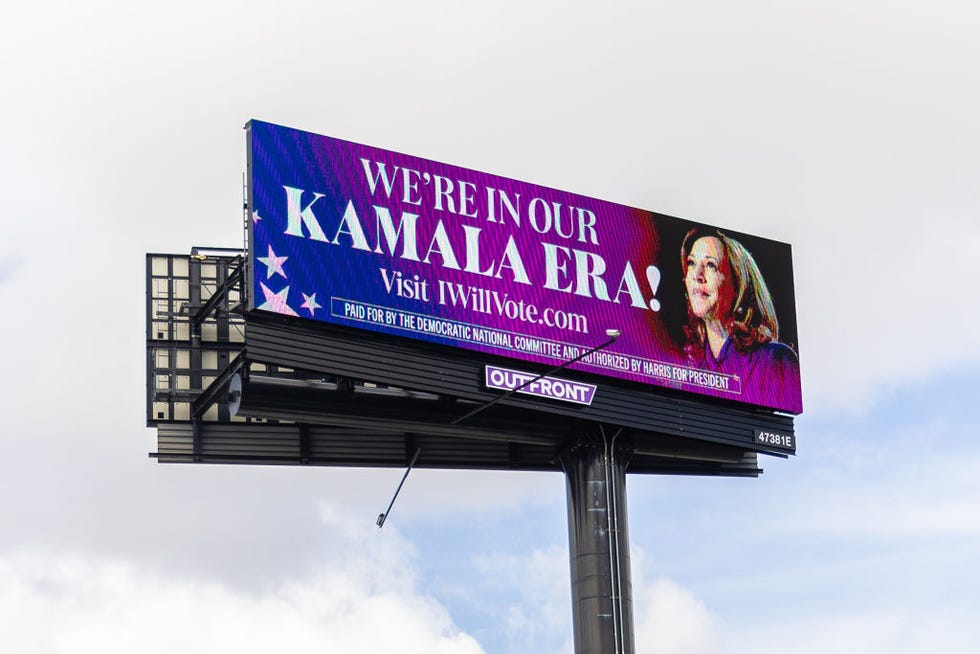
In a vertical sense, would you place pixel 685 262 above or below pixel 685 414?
above

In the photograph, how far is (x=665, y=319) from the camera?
53.4 metres

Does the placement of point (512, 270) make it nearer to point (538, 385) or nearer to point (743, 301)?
point (538, 385)

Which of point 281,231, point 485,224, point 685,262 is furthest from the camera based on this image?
point 685,262

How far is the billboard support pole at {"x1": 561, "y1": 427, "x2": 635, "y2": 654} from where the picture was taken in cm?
5062

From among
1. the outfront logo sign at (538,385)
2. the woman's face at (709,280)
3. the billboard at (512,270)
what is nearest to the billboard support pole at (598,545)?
the outfront logo sign at (538,385)

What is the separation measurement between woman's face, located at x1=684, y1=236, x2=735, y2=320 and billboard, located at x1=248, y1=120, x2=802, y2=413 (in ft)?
0.12

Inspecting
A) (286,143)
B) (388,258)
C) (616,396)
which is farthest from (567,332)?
(286,143)

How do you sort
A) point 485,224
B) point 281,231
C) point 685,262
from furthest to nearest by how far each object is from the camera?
point 685,262 → point 485,224 → point 281,231

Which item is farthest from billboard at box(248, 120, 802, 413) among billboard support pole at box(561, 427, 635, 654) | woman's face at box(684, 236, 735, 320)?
billboard support pole at box(561, 427, 635, 654)

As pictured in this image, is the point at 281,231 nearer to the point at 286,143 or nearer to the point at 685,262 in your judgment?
the point at 286,143

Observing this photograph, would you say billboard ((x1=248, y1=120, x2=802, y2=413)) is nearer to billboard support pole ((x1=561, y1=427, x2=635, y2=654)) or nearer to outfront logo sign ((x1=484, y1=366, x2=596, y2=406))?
outfront logo sign ((x1=484, y1=366, x2=596, y2=406))

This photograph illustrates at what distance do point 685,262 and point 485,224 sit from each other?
6.30 metres

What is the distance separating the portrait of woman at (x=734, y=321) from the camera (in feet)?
177

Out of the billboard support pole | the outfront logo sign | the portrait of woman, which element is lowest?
the billboard support pole
